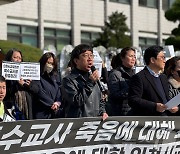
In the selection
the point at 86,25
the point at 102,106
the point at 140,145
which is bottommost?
the point at 140,145

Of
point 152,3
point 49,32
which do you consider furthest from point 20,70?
point 152,3

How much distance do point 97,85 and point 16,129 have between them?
3.94 feet

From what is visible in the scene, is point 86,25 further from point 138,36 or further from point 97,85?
point 97,85

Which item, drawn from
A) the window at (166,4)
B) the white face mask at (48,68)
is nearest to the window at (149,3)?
the window at (166,4)

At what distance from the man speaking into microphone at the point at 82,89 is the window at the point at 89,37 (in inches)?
1183

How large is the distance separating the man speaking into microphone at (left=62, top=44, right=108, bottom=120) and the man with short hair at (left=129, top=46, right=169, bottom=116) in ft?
1.51

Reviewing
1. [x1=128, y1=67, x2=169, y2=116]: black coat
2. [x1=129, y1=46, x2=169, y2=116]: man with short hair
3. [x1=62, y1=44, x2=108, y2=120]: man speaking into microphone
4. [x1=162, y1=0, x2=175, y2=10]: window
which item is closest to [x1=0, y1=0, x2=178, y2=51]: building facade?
[x1=162, y1=0, x2=175, y2=10]: window

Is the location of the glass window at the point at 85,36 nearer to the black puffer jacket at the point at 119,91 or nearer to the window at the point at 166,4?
the window at the point at 166,4

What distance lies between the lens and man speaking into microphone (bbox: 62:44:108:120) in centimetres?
596

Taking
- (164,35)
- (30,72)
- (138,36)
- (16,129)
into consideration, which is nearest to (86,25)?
(138,36)

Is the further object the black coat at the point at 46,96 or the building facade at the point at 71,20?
the building facade at the point at 71,20

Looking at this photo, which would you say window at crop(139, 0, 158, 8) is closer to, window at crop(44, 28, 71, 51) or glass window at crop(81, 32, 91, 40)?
glass window at crop(81, 32, 91, 40)

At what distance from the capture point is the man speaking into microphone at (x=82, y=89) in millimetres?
5965

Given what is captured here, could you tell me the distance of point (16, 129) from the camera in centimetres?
526
